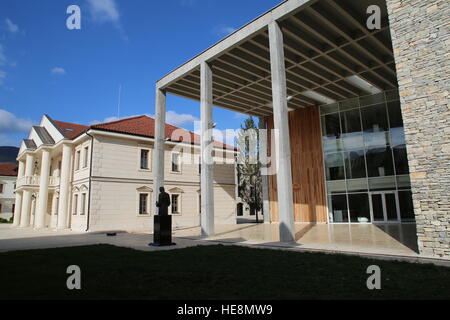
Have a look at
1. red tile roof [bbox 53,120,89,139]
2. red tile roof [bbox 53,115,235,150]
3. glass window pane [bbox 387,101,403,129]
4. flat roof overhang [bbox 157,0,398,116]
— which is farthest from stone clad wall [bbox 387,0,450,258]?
red tile roof [bbox 53,120,89,139]

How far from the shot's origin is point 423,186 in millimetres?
7434

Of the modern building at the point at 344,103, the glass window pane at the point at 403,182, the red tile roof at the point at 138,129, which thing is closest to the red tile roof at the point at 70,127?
the red tile roof at the point at 138,129

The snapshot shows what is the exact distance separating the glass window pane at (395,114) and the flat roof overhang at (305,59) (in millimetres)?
1181

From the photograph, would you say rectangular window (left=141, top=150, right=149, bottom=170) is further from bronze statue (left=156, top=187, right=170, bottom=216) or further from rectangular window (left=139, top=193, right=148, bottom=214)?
bronze statue (left=156, top=187, right=170, bottom=216)

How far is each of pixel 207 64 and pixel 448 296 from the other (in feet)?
45.1

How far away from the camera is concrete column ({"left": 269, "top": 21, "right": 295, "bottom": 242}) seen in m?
10.6

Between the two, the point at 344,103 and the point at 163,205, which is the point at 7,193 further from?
the point at 344,103

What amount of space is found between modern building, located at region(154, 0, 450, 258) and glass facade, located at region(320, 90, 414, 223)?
6 cm

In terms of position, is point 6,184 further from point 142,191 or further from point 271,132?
point 271,132

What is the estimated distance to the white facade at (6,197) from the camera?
152ft

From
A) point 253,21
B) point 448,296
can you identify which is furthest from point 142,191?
point 448,296

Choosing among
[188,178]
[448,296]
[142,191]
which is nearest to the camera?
[448,296]

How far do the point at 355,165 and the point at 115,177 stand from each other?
54.0 ft

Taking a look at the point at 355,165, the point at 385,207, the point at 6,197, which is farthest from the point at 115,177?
the point at 6,197
